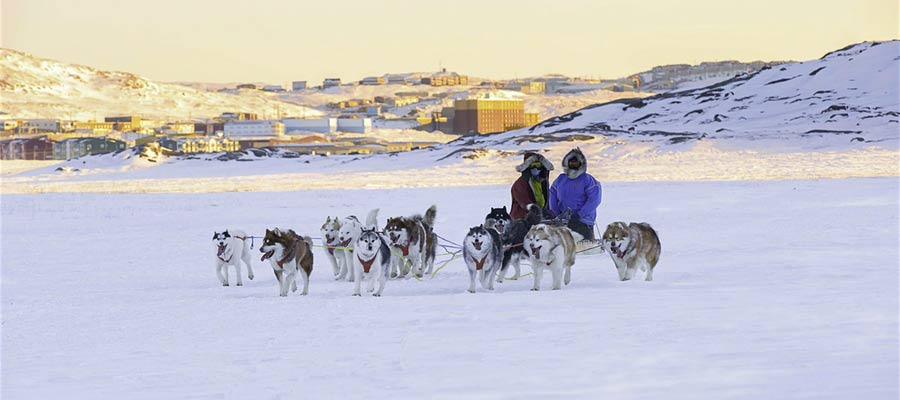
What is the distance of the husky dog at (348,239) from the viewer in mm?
13555

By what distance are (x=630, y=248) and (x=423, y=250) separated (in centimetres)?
251

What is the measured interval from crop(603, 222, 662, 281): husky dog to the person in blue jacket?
7.56ft

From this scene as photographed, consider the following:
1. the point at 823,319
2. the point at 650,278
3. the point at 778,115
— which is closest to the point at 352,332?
the point at 823,319

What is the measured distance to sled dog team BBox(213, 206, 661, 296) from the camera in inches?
481

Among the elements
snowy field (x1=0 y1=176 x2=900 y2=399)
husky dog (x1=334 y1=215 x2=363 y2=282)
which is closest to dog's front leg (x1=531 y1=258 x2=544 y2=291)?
snowy field (x1=0 y1=176 x2=900 y2=399)

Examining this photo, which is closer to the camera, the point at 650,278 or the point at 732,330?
the point at 732,330

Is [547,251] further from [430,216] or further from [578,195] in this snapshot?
[578,195]

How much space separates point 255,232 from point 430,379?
15287 millimetres

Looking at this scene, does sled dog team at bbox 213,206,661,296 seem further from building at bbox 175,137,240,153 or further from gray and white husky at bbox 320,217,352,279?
building at bbox 175,137,240,153

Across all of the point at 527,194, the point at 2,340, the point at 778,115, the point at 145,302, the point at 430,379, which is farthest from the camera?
the point at 778,115

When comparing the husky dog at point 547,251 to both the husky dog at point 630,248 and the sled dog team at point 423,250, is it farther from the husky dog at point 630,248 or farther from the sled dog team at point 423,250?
the husky dog at point 630,248

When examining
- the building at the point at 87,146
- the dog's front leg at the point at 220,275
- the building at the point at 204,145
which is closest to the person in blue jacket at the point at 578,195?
the dog's front leg at the point at 220,275

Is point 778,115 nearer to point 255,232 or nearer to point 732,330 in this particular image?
point 255,232

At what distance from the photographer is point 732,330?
8.97 m
